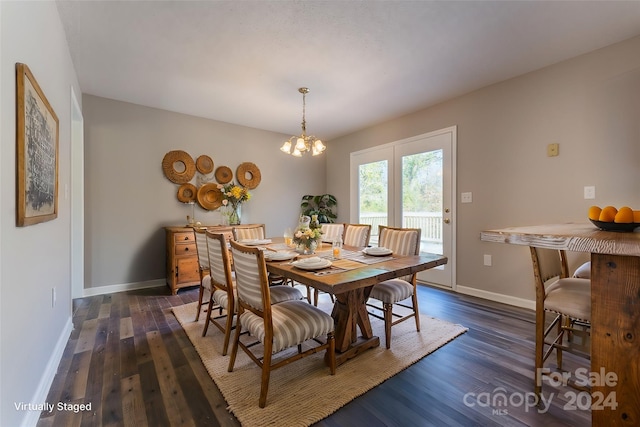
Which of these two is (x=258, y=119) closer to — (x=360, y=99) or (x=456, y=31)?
(x=360, y=99)

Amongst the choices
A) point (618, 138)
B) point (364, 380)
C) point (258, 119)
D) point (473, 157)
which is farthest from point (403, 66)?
point (364, 380)

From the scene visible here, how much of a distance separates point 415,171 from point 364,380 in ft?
9.72

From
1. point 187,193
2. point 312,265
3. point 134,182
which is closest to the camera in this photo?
point 312,265

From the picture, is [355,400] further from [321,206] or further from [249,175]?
[321,206]

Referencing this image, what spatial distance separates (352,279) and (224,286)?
3.60ft

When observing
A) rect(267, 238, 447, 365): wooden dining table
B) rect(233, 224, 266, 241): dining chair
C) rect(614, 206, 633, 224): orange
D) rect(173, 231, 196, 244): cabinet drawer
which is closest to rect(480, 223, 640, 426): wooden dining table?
rect(614, 206, 633, 224): orange

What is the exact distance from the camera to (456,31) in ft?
7.11

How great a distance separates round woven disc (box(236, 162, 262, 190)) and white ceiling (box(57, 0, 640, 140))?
3.89 feet

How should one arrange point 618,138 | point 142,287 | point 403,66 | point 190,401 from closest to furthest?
point 190,401 → point 618,138 → point 403,66 → point 142,287

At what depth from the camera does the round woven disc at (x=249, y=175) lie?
4.46 m

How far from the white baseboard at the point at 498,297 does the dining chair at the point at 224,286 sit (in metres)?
2.32

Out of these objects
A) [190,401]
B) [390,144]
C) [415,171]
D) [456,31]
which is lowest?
[190,401]

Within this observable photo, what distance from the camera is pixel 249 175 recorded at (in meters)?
4.62

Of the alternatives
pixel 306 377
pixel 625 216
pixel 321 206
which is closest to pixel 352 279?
pixel 306 377
